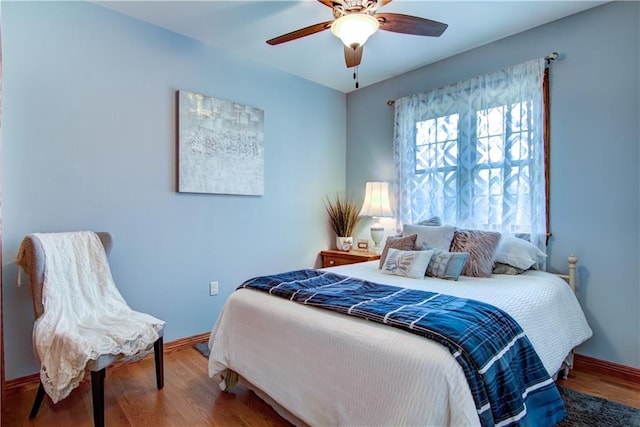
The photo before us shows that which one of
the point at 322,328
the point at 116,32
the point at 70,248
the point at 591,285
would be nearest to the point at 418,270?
the point at 322,328

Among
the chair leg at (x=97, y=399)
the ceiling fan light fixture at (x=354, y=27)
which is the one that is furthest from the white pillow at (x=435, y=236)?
the chair leg at (x=97, y=399)

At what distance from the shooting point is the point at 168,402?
2.04m

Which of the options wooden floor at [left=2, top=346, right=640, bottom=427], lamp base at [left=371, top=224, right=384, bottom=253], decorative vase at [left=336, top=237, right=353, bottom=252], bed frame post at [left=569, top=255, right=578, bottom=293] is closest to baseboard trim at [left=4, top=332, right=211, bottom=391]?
wooden floor at [left=2, top=346, right=640, bottom=427]

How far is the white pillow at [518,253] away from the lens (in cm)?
246

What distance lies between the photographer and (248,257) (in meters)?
3.36

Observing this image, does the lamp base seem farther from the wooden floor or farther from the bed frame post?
the wooden floor

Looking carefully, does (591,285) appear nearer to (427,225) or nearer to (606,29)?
(427,225)

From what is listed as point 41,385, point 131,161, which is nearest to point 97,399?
point 41,385

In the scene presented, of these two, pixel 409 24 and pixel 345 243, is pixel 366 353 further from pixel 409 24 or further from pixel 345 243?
pixel 345 243

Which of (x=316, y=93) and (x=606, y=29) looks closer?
(x=606, y=29)

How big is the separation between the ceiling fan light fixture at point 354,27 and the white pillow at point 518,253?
1.73m

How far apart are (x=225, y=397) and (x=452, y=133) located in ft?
9.21

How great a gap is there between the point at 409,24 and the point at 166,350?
293cm

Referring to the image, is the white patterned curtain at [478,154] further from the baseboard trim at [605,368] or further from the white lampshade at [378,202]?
the baseboard trim at [605,368]
